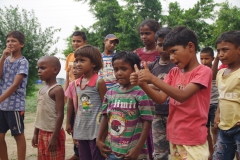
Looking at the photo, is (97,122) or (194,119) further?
(97,122)

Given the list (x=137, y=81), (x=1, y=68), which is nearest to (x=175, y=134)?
(x=137, y=81)

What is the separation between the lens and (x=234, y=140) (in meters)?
2.72

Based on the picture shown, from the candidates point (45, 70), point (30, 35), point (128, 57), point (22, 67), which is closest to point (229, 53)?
point (128, 57)

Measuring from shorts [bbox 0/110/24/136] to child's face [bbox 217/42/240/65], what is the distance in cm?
263

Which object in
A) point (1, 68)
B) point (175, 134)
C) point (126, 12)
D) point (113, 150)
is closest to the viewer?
point (175, 134)

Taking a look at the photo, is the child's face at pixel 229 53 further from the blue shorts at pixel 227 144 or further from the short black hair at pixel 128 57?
the short black hair at pixel 128 57

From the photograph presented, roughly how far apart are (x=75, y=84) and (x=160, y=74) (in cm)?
94

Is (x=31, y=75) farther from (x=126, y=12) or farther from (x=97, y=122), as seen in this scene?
(x=126, y=12)

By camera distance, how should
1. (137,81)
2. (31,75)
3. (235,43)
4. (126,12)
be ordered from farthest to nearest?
(126,12)
(31,75)
(235,43)
(137,81)

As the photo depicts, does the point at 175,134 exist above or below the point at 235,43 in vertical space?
below

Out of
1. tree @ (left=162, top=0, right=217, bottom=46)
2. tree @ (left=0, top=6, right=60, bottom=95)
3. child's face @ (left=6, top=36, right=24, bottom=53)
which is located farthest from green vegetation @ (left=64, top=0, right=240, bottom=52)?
child's face @ (left=6, top=36, right=24, bottom=53)

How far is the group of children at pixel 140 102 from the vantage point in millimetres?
2107

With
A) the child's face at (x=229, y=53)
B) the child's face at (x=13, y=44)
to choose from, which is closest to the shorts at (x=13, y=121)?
the child's face at (x=13, y=44)

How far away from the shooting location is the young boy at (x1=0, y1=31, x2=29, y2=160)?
3.59m
